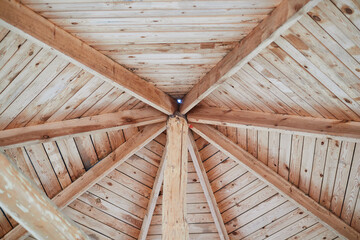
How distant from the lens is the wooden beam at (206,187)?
528cm

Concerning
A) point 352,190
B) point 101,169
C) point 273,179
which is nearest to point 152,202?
point 101,169

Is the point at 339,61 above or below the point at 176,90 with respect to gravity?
below

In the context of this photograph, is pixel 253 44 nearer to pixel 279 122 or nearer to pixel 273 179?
pixel 279 122

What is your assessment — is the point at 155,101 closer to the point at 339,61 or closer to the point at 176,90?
the point at 176,90

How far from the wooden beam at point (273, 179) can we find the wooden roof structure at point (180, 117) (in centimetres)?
2

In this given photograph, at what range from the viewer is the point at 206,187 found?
5.44 meters

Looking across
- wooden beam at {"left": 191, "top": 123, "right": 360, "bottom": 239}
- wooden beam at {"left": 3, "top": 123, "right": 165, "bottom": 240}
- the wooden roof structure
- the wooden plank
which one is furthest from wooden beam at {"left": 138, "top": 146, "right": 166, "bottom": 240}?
the wooden plank

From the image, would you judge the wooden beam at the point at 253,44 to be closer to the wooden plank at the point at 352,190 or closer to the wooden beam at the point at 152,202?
the wooden beam at the point at 152,202

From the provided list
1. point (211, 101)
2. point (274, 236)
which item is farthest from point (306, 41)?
point (274, 236)

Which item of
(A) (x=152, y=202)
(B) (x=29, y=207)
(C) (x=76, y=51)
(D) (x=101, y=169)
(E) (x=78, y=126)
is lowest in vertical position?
(B) (x=29, y=207)

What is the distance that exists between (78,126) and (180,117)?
1.11m

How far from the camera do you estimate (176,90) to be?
469 centimetres

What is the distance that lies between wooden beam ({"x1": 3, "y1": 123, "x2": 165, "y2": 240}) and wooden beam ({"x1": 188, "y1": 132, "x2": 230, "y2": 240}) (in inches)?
22.3

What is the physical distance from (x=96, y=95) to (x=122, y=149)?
3.36 ft
